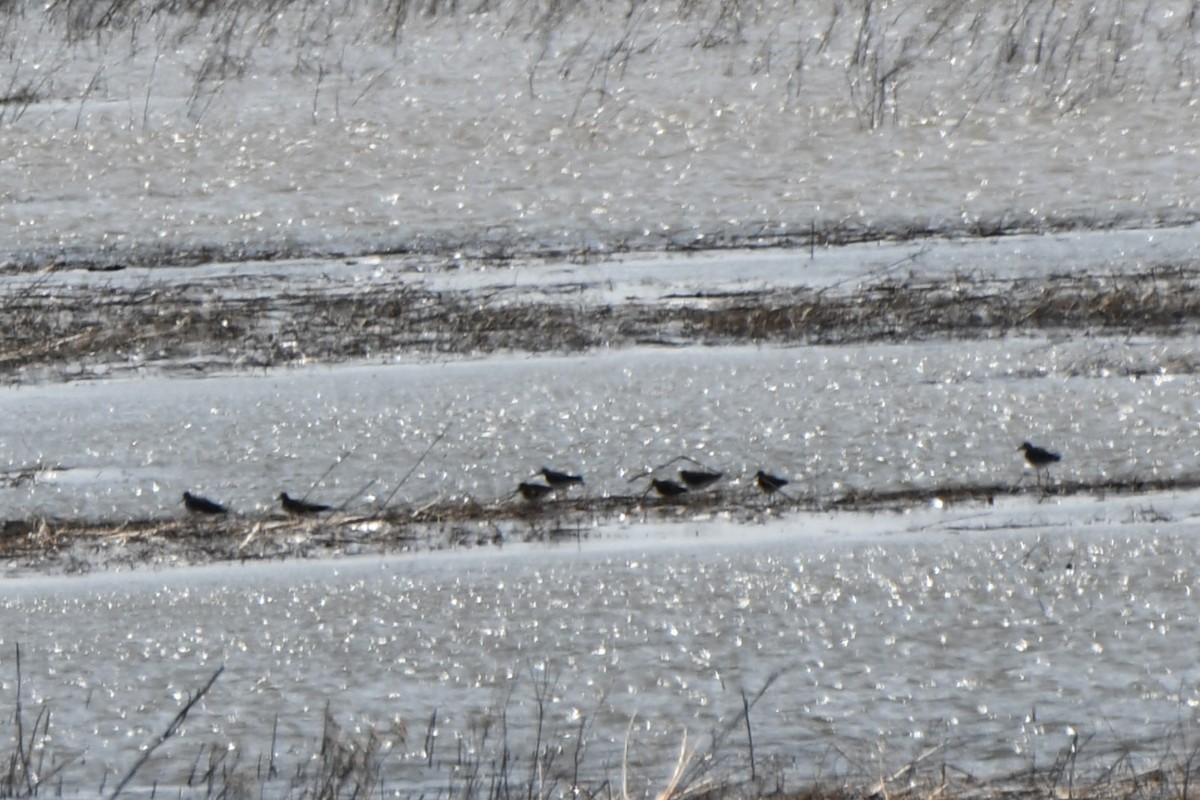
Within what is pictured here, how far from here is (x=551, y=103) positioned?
513 inches

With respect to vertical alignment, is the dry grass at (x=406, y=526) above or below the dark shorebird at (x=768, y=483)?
below

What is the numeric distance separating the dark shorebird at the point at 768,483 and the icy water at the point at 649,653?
293 mm

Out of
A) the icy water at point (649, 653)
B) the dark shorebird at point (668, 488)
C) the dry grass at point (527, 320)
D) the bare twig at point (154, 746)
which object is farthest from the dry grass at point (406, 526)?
the dry grass at point (527, 320)

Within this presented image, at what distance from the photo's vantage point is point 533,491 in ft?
22.6

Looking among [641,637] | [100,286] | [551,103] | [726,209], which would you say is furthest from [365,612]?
[551,103]

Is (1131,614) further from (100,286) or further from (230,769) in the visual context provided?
(100,286)

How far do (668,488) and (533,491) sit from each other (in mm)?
495

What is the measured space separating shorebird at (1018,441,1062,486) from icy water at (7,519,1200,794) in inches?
24.0

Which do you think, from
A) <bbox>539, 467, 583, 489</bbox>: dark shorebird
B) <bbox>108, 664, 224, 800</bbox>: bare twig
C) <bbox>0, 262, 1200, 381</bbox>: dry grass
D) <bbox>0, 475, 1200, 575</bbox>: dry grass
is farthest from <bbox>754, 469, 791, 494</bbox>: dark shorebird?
<bbox>108, 664, 224, 800</bbox>: bare twig

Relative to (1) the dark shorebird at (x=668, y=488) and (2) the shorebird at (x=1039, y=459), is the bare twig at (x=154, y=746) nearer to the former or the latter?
(1) the dark shorebird at (x=668, y=488)

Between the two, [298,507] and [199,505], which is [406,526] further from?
[199,505]

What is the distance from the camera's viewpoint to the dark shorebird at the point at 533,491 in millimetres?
6867

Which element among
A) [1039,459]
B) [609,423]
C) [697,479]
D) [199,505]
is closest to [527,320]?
[609,423]

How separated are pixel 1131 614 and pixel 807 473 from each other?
178cm
